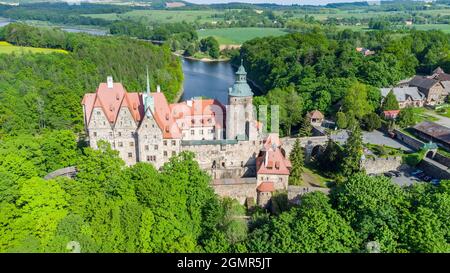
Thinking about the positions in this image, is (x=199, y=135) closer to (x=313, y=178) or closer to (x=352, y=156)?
(x=313, y=178)

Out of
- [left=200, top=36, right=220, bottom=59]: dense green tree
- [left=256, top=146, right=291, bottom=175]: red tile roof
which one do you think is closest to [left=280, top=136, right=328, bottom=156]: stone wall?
[left=256, top=146, right=291, bottom=175]: red tile roof

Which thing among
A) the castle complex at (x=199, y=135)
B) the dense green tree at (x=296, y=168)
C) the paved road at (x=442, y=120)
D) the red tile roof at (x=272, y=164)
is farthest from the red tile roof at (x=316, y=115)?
the red tile roof at (x=272, y=164)

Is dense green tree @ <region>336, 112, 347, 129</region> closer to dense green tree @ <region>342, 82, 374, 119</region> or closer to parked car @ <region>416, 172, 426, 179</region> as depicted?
dense green tree @ <region>342, 82, 374, 119</region>

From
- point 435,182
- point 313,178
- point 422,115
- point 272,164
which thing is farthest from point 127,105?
point 422,115

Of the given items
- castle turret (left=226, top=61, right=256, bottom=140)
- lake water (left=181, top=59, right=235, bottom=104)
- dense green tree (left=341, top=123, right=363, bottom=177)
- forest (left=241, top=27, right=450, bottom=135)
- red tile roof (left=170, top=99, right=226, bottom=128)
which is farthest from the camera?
lake water (left=181, top=59, right=235, bottom=104)

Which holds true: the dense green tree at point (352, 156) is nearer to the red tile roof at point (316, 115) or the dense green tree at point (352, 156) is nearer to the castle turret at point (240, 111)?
the castle turret at point (240, 111)

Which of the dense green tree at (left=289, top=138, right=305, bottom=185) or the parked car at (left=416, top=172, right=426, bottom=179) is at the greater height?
the dense green tree at (left=289, top=138, right=305, bottom=185)

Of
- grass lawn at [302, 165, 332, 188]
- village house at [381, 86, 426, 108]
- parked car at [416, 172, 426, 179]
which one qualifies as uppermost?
village house at [381, 86, 426, 108]

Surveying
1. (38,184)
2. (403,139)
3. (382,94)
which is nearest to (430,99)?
(382,94)
